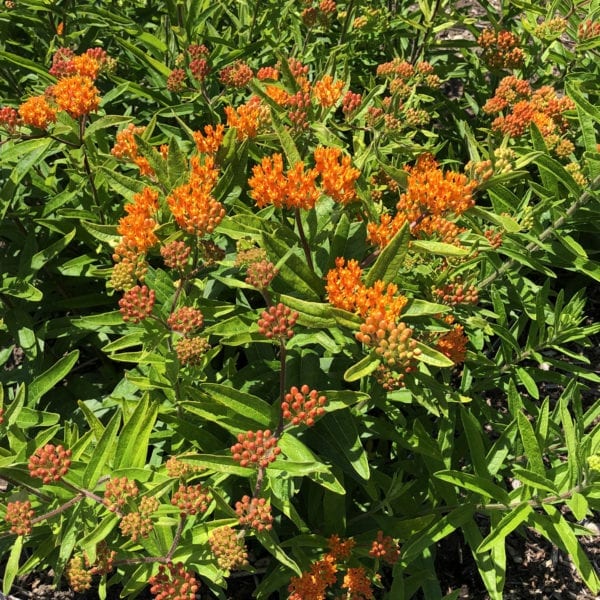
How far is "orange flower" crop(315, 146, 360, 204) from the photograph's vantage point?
274 cm

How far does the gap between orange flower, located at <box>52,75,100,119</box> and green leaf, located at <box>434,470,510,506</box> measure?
9.60 feet

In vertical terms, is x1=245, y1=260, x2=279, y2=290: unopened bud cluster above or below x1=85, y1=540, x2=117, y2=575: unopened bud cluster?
above

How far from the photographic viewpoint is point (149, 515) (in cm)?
242

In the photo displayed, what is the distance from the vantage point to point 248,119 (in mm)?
3111

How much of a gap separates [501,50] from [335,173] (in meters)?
3.17

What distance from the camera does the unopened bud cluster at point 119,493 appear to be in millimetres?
2398

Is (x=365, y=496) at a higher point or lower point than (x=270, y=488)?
lower

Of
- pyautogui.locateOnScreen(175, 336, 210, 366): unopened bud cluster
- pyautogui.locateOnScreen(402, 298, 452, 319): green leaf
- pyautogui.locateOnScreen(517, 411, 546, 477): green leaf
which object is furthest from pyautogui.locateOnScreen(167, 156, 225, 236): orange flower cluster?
pyautogui.locateOnScreen(517, 411, 546, 477): green leaf

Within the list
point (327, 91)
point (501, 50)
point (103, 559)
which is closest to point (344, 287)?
point (327, 91)

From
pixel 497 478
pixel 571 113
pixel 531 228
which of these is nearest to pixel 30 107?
pixel 531 228

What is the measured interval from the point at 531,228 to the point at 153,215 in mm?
2602

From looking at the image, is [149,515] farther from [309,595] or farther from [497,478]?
[497,478]

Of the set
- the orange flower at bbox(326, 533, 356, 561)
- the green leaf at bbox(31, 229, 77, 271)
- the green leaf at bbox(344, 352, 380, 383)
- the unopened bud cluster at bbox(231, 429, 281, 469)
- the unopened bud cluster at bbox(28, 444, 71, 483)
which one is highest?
the green leaf at bbox(344, 352, 380, 383)

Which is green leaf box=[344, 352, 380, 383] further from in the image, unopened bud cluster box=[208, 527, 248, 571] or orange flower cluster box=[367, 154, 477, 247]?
unopened bud cluster box=[208, 527, 248, 571]
